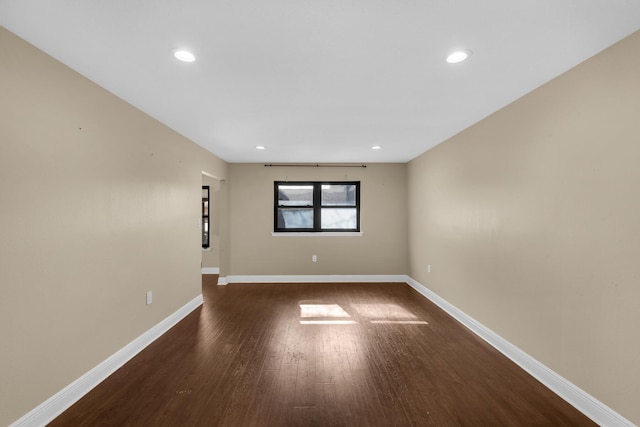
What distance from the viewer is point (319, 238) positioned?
221 inches

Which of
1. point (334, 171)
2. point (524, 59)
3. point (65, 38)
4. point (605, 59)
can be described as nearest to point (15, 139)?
point (65, 38)

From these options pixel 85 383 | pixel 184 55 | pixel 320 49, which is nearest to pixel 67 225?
pixel 85 383

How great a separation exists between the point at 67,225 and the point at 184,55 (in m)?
1.43

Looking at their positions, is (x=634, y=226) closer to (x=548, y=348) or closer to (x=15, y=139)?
(x=548, y=348)

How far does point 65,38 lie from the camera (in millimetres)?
1676

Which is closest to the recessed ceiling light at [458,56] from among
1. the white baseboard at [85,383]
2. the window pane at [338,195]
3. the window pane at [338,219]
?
the white baseboard at [85,383]

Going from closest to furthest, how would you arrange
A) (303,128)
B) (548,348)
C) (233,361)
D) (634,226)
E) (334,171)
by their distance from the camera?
(634,226)
(548,348)
(233,361)
(303,128)
(334,171)

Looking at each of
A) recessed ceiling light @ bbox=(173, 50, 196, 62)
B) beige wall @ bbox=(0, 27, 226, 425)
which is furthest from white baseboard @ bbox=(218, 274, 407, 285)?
recessed ceiling light @ bbox=(173, 50, 196, 62)

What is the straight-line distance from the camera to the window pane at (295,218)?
571 centimetres

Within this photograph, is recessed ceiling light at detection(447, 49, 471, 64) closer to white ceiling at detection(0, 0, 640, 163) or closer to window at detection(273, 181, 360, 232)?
white ceiling at detection(0, 0, 640, 163)

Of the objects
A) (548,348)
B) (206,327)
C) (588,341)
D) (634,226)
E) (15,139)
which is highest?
(15,139)

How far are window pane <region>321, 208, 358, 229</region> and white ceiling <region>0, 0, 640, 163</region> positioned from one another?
2895mm

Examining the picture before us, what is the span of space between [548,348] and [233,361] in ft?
8.61

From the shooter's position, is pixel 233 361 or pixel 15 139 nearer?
pixel 15 139
